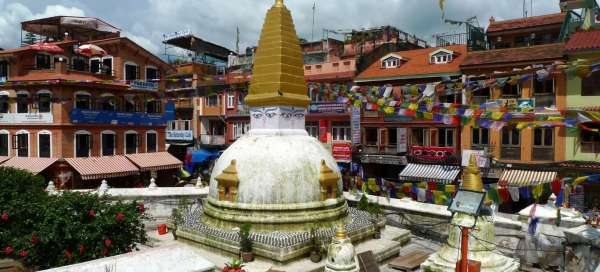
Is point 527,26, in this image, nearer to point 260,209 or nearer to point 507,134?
point 507,134

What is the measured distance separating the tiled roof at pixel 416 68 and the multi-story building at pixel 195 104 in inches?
580

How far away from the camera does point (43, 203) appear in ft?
42.9

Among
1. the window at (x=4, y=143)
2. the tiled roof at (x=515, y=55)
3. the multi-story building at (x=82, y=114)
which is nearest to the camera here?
the tiled roof at (x=515, y=55)

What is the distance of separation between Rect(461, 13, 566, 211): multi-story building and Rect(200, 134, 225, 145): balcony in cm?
2423

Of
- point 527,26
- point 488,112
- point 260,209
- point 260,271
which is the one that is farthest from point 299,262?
point 527,26

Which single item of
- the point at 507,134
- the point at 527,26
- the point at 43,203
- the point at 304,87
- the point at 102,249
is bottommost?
the point at 102,249

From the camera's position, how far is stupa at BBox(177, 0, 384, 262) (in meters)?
15.5

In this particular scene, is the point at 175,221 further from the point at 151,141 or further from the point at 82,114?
the point at 151,141

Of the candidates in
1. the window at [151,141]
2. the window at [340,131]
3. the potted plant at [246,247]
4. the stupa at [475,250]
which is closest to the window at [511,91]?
the window at [340,131]

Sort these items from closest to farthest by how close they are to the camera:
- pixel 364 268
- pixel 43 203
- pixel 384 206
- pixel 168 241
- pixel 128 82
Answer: pixel 364 268, pixel 43 203, pixel 168 241, pixel 384 206, pixel 128 82

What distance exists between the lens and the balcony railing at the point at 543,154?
89.3 ft

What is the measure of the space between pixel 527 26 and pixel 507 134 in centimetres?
842

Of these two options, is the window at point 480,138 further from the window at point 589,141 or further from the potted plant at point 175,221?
the potted plant at point 175,221

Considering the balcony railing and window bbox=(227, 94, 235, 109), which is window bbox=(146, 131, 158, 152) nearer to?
window bbox=(227, 94, 235, 109)
